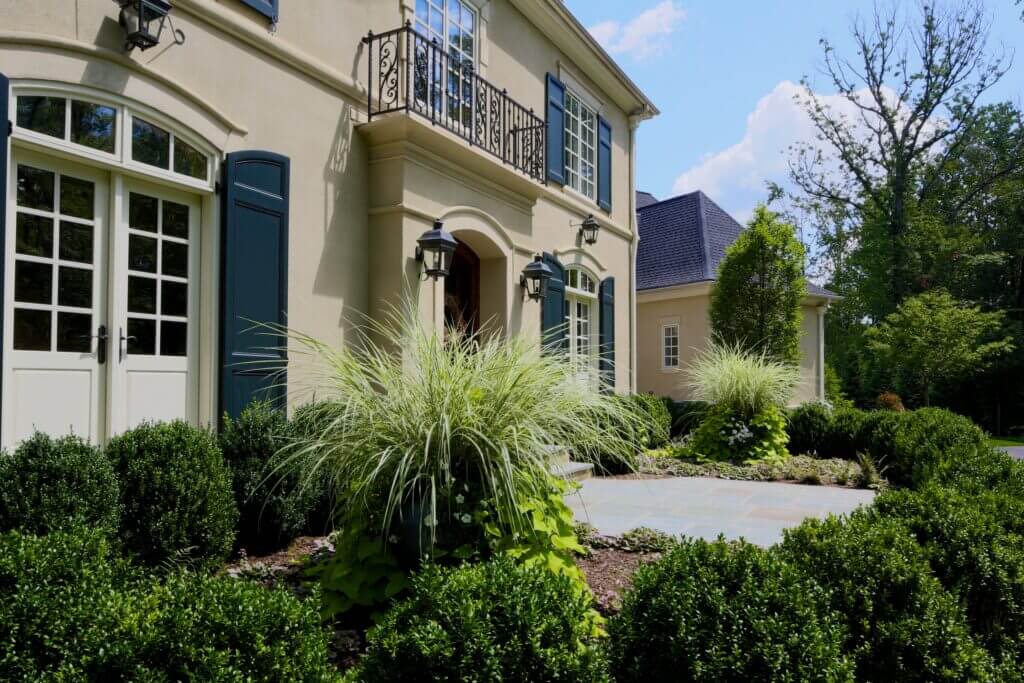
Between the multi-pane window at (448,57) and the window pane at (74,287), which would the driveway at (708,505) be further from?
the multi-pane window at (448,57)

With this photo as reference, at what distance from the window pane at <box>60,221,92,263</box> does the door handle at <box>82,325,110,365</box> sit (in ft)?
1.48

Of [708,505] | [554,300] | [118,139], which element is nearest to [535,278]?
[554,300]

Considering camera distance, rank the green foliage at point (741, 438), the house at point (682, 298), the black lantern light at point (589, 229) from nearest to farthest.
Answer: the green foliage at point (741, 438) → the black lantern light at point (589, 229) → the house at point (682, 298)

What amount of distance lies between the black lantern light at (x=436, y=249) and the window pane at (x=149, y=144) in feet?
7.69

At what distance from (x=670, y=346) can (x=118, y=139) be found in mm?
13399

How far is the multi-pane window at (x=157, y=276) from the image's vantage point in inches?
172

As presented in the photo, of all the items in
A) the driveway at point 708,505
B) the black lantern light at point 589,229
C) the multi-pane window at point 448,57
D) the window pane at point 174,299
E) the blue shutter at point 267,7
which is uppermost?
the multi-pane window at point 448,57

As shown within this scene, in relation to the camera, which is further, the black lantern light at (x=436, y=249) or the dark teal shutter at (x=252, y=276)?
the black lantern light at (x=436, y=249)

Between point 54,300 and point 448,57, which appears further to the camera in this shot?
point 448,57

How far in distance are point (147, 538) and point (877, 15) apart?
25.7 m

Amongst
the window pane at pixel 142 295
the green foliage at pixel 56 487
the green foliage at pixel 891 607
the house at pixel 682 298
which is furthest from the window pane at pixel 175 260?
the house at pixel 682 298

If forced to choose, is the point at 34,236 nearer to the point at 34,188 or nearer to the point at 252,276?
the point at 34,188

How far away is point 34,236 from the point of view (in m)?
3.88

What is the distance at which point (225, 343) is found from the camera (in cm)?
472
